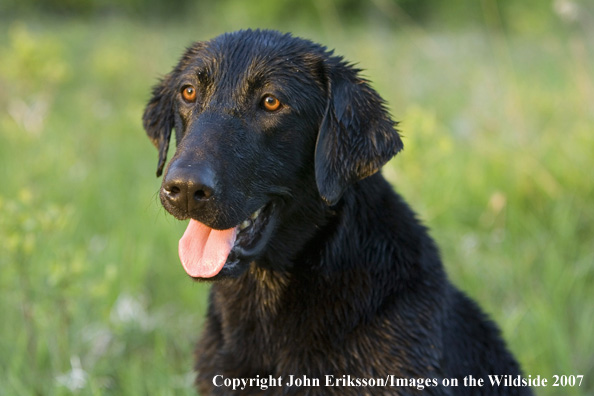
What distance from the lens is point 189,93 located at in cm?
261

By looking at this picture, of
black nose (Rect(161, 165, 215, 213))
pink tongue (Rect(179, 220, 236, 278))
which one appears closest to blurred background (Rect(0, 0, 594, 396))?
pink tongue (Rect(179, 220, 236, 278))

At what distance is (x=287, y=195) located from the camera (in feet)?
8.20

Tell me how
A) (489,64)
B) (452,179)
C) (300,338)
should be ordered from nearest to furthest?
(300,338)
(452,179)
(489,64)

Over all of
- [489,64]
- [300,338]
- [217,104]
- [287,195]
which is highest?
[489,64]

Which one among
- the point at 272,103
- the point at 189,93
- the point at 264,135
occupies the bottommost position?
the point at 264,135

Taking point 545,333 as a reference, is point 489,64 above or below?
above

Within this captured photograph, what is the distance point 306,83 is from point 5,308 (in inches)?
95.3

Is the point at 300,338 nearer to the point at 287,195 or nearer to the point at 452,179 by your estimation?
the point at 287,195

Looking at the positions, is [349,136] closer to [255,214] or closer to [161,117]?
[255,214]

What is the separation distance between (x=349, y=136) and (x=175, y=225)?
8.19 ft

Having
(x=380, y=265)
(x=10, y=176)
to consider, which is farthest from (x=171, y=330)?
(x=10, y=176)

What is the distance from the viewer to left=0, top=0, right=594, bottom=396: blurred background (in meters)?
3.22

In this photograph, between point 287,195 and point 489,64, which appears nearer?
point 287,195

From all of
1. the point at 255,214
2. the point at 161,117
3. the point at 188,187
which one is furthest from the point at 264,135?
the point at 161,117
